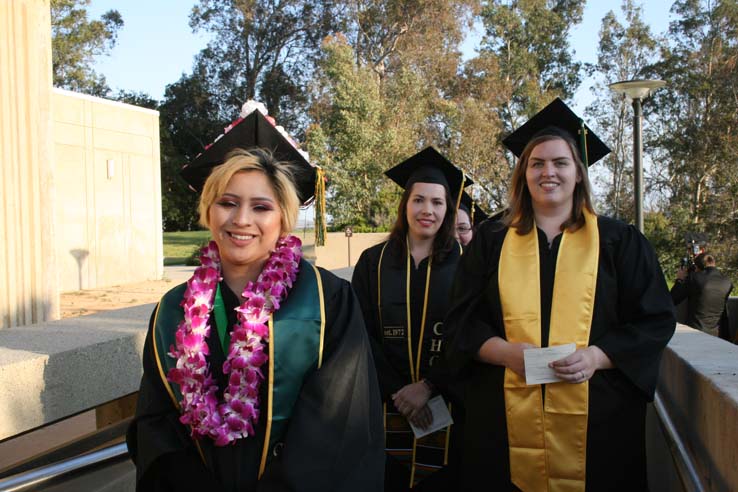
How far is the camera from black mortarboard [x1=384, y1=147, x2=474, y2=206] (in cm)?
436

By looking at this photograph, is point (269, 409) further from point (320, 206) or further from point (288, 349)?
point (320, 206)

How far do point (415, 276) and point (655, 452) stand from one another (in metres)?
1.65

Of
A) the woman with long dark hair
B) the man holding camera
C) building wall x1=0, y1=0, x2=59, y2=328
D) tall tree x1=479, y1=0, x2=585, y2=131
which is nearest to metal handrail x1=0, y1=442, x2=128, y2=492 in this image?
the woman with long dark hair

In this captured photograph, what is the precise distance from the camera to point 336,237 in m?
23.4

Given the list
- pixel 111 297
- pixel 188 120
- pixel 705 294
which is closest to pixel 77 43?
pixel 188 120

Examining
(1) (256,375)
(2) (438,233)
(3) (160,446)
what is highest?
(2) (438,233)

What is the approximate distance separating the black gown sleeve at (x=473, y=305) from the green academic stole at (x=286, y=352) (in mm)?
916

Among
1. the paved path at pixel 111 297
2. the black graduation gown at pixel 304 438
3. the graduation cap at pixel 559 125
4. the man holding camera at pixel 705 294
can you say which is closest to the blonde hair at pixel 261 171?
the black graduation gown at pixel 304 438

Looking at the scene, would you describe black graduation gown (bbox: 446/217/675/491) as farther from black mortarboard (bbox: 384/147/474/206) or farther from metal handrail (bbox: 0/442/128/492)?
metal handrail (bbox: 0/442/128/492)

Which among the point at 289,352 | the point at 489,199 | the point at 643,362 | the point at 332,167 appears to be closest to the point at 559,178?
the point at 643,362

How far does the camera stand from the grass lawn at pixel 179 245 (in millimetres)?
30328

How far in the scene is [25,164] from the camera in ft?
15.9

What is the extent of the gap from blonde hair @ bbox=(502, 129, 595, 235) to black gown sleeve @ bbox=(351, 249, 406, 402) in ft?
3.23

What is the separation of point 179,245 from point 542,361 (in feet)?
114
